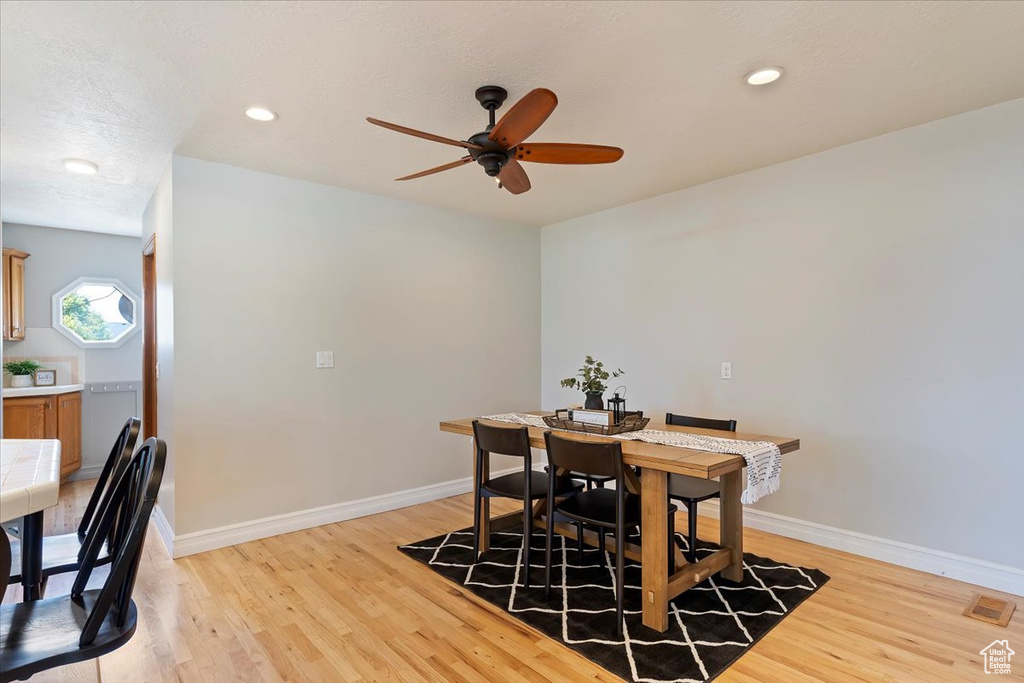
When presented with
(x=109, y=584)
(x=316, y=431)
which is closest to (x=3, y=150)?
(x=316, y=431)

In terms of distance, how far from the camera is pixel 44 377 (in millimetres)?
4980

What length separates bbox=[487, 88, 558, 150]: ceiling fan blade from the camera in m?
1.86

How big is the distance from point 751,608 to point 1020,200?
7.64 feet

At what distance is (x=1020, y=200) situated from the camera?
2611 mm

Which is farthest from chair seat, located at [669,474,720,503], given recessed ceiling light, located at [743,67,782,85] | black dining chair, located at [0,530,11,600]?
black dining chair, located at [0,530,11,600]

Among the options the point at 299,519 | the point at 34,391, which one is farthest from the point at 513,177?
the point at 34,391

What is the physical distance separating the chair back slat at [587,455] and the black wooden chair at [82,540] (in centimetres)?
163

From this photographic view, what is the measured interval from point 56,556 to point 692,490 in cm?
261

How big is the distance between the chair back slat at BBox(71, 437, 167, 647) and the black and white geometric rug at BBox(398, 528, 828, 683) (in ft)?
5.13

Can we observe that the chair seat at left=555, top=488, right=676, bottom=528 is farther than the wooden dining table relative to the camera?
Yes

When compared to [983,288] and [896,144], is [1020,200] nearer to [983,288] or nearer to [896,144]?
[983,288]

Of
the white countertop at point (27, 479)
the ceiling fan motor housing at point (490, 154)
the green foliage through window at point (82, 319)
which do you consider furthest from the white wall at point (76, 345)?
the ceiling fan motor housing at point (490, 154)

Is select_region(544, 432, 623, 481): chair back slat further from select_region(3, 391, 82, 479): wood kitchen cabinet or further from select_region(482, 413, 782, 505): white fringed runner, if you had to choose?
select_region(3, 391, 82, 479): wood kitchen cabinet

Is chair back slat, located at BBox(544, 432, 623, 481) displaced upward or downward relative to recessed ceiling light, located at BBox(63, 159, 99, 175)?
downward
